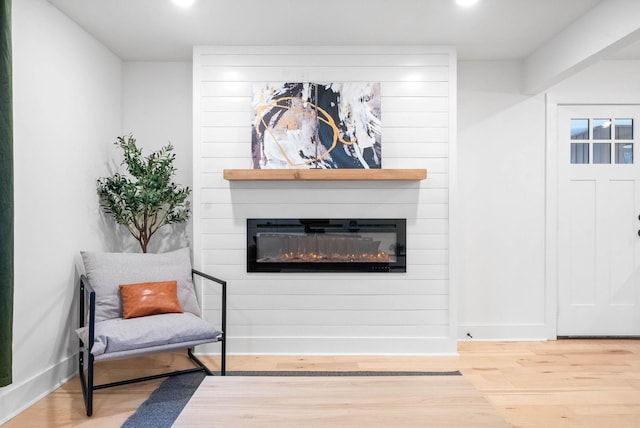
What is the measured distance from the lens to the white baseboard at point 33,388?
8.03 feet

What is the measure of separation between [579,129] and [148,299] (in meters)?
3.89

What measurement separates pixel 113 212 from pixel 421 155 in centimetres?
253

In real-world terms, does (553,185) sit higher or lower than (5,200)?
higher

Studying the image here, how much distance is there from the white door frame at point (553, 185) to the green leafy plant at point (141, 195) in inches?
124

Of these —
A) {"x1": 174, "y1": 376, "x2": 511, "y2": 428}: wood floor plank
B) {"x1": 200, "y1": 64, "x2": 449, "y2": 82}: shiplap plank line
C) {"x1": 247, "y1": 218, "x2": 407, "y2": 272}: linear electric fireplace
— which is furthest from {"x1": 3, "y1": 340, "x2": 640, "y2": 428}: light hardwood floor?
{"x1": 200, "y1": 64, "x2": 449, "y2": 82}: shiplap plank line

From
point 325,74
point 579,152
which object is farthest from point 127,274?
point 579,152

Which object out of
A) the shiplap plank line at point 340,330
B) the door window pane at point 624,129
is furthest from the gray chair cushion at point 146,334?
the door window pane at point 624,129

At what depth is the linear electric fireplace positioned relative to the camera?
141 inches

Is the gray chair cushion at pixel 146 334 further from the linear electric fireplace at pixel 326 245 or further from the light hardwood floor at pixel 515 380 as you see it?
the linear electric fireplace at pixel 326 245

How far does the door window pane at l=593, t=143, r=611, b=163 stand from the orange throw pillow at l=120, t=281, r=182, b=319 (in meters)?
3.79

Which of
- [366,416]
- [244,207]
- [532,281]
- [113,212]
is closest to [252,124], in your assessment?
[244,207]

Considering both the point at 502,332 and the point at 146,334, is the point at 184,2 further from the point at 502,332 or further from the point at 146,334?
the point at 502,332

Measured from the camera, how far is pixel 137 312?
9.41 feet

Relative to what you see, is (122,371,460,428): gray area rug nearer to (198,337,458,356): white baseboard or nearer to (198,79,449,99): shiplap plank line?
(198,337,458,356): white baseboard
